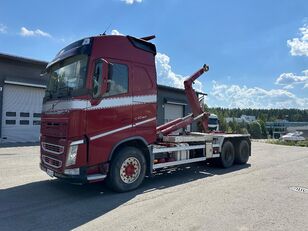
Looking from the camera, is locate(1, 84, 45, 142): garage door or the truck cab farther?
locate(1, 84, 45, 142): garage door

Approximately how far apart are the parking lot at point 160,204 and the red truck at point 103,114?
0.56 m

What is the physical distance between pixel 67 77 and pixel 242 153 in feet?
26.8

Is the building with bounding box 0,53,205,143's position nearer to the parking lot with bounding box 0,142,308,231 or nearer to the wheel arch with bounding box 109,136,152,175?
the parking lot with bounding box 0,142,308,231

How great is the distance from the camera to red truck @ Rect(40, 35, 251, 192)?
624 cm

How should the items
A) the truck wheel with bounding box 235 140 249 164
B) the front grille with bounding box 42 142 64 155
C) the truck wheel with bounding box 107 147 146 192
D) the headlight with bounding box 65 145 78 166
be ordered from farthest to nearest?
1. the truck wheel with bounding box 235 140 249 164
2. the truck wheel with bounding box 107 147 146 192
3. the front grille with bounding box 42 142 64 155
4. the headlight with bounding box 65 145 78 166

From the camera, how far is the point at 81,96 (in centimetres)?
621

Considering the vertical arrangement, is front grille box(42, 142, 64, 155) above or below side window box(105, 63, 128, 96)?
below

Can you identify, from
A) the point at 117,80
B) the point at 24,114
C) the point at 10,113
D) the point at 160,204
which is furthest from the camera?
the point at 24,114

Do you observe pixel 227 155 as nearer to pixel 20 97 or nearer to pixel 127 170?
pixel 127 170

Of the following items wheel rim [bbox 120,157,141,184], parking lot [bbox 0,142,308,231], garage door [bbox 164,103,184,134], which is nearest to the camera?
parking lot [bbox 0,142,308,231]

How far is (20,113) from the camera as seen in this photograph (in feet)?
68.0

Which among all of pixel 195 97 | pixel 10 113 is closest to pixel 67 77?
pixel 195 97

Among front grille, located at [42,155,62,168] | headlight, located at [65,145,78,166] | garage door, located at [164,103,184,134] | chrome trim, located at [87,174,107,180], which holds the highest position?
garage door, located at [164,103,184,134]

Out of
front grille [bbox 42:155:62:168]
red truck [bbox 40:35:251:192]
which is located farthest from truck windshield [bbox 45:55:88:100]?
front grille [bbox 42:155:62:168]
